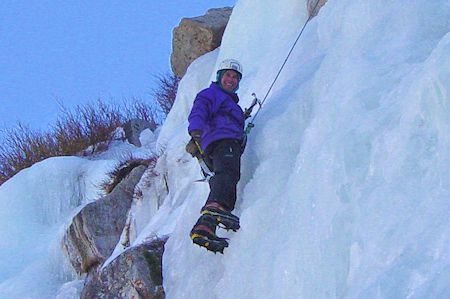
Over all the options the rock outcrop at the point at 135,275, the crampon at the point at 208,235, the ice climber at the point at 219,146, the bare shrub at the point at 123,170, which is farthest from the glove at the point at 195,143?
the bare shrub at the point at 123,170

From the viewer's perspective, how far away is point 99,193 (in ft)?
33.8

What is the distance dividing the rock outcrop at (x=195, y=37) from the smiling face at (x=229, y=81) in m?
4.59

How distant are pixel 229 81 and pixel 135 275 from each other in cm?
139

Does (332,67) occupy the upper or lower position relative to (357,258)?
upper

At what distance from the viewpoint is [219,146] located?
16.6ft

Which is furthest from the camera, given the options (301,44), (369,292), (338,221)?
(301,44)

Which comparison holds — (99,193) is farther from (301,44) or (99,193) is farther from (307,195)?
(307,195)

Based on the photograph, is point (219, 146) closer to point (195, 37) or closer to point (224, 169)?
point (224, 169)

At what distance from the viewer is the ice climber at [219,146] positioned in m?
4.67

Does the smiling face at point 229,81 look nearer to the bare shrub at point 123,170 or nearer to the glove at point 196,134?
the glove at point 196,134

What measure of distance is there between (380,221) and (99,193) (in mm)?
7152

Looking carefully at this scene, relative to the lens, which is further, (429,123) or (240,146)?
(240,146)

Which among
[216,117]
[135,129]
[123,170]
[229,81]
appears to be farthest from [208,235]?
[135,129]

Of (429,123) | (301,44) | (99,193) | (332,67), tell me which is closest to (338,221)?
(429,123)
